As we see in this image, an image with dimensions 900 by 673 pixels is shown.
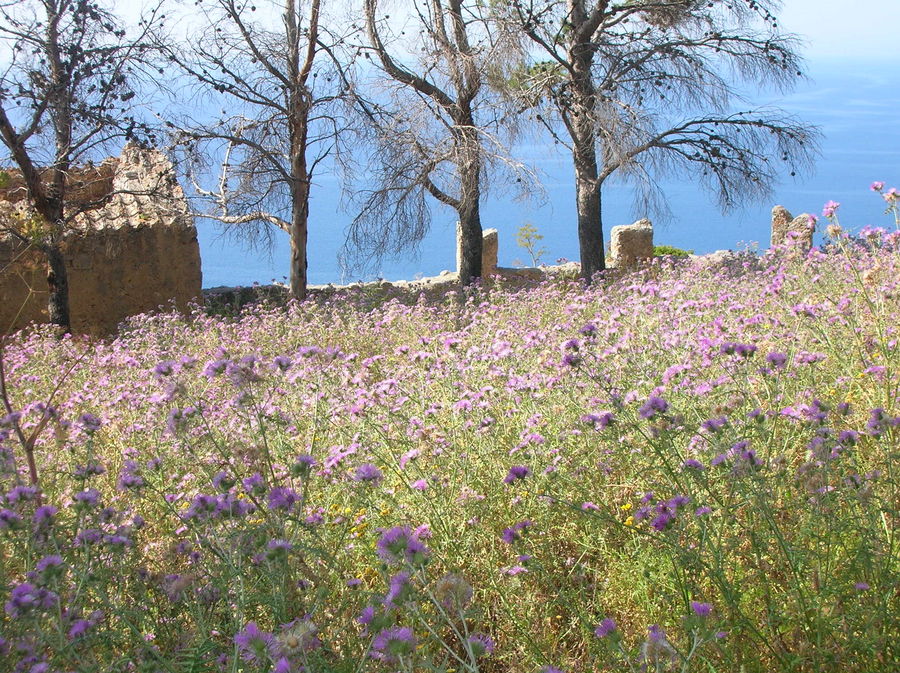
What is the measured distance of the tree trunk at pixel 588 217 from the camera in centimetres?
1488

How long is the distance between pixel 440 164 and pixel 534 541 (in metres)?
10.8

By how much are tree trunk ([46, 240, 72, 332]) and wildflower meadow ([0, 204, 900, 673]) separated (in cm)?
766

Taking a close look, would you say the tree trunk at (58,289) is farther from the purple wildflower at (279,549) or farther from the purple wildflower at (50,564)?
the purple wildflower at (279,549)

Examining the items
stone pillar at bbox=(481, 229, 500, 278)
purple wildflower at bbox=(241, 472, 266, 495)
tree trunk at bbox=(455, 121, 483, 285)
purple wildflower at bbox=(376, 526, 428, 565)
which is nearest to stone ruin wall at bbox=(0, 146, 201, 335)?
tree trunk at bbox=(455, 121, 483, 285)

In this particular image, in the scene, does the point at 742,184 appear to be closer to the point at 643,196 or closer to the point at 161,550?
the point at 643,196

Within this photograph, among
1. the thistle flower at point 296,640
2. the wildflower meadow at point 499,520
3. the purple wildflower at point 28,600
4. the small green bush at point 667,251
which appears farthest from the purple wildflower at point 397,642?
the small green bush at point 667,251

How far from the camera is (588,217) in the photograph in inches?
592

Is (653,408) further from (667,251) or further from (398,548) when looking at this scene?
(667,251)

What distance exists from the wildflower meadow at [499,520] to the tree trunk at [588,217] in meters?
9.85

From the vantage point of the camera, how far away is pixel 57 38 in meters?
11.8

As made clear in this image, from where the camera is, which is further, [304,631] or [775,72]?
[775,72]

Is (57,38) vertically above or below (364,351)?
above

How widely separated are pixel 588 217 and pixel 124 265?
813 centimetres

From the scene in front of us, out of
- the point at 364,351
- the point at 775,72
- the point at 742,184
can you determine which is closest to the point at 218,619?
the point at 364,351
